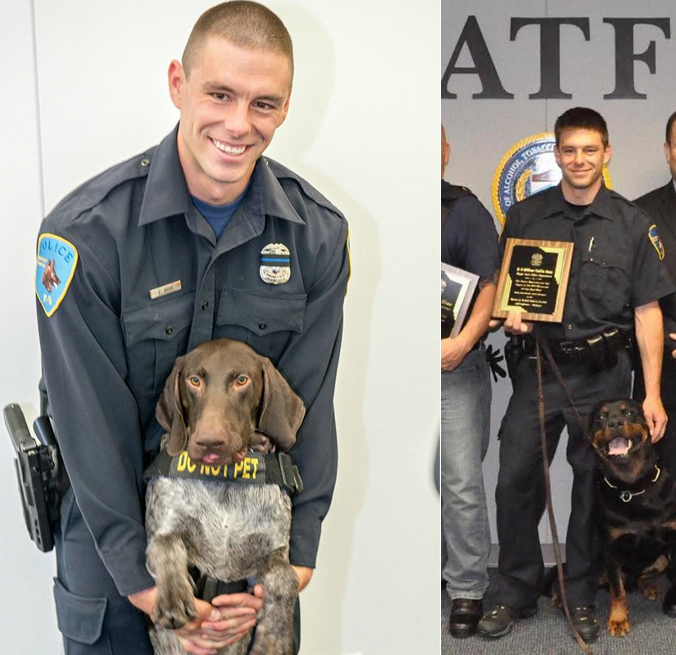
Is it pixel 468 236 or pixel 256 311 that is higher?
pixel 468 236

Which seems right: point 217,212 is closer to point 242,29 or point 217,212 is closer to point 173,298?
point 173,298

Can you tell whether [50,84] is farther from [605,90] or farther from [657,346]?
[657,346]

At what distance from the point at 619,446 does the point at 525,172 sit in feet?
3.41

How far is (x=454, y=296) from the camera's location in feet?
9.21

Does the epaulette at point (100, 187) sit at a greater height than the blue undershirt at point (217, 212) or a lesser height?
greater

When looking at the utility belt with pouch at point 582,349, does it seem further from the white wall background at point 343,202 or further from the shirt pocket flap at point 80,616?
the shirt pocket flap at point 80,616

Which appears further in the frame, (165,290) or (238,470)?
(165,290)

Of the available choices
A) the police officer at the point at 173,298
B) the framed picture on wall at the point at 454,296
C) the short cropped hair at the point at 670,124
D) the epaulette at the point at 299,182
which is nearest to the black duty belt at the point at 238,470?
the police officer at the point at 173,298

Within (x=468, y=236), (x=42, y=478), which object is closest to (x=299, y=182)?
(x=42, y=478)

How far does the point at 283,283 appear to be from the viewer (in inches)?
70.9

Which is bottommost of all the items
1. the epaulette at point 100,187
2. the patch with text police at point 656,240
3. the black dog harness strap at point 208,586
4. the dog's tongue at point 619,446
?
the dog's tongue at point 619,446

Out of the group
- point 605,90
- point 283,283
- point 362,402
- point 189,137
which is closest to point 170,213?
point 189,137

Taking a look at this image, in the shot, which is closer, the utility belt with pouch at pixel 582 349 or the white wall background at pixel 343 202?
the white wall background at pixel 343 202

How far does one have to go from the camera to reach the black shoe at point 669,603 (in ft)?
10.8
